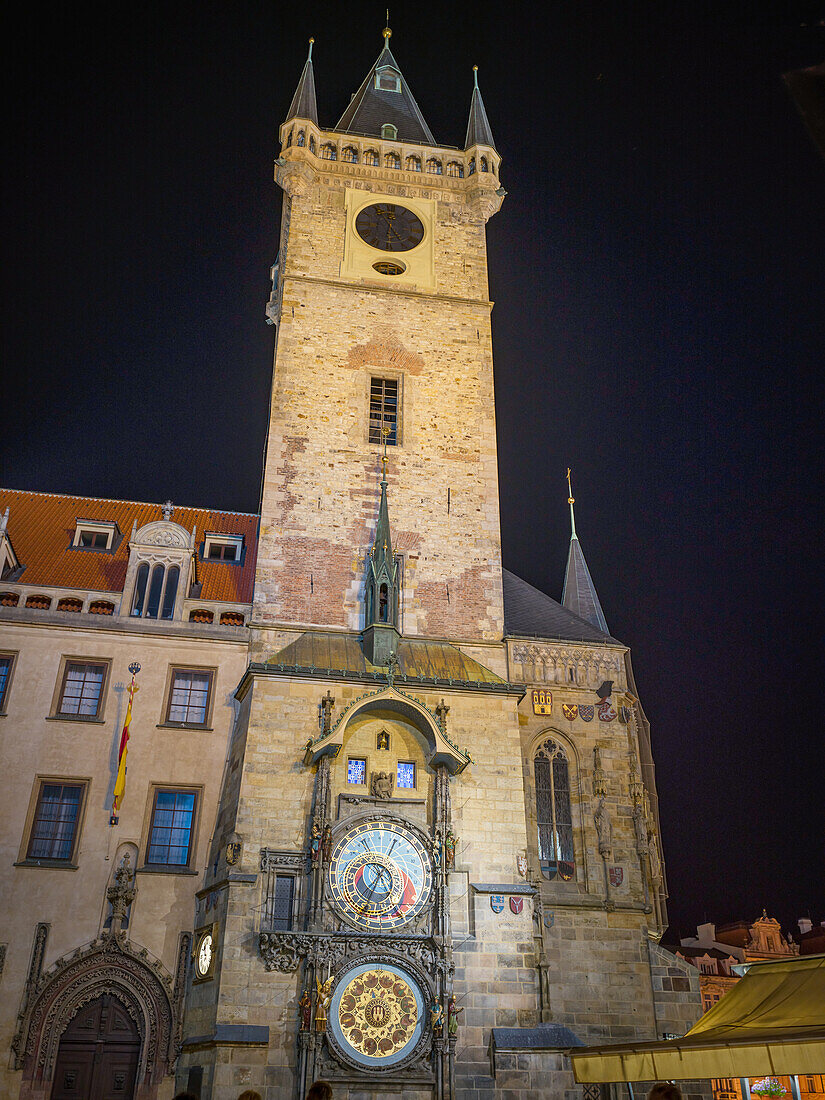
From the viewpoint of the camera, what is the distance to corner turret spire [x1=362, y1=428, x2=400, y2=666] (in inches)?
788

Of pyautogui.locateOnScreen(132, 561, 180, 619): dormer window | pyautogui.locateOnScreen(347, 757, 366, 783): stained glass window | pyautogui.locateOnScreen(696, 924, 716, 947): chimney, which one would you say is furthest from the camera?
pyautogui.locateOnScreen(696, 924, 716, 947): chimney

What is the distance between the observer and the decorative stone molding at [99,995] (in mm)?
16875

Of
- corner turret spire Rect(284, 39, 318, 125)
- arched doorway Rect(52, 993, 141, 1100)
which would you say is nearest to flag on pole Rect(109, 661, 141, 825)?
arched doorway Rect(52, 993, 141, 1100)

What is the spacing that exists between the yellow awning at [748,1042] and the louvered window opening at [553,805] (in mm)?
7584

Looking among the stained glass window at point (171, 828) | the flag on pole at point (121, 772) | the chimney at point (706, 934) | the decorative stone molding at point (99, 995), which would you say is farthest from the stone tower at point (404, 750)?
the chimney at point (706, 934)

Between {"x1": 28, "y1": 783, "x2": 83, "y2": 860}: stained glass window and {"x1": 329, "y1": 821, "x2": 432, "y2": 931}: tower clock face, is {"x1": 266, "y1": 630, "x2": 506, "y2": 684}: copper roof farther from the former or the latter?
{"x1": 28, "y1": 783, "x2": 83, "y2": 860}: stained glass window

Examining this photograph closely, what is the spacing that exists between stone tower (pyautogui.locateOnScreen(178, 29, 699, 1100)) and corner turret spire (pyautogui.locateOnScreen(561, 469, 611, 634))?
381 cm

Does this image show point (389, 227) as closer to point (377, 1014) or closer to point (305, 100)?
point (305, 100)

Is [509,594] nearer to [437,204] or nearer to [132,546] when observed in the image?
[132,546]

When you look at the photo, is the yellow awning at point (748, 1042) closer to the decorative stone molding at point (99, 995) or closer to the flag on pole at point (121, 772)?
the decorative stone molding at point (99, 995)

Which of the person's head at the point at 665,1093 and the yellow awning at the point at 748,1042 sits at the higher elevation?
the yellow awning at the point at 748,1042

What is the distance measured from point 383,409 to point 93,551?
8.07m

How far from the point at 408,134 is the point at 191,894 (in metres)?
23.3

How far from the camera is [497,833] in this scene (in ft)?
59.7
